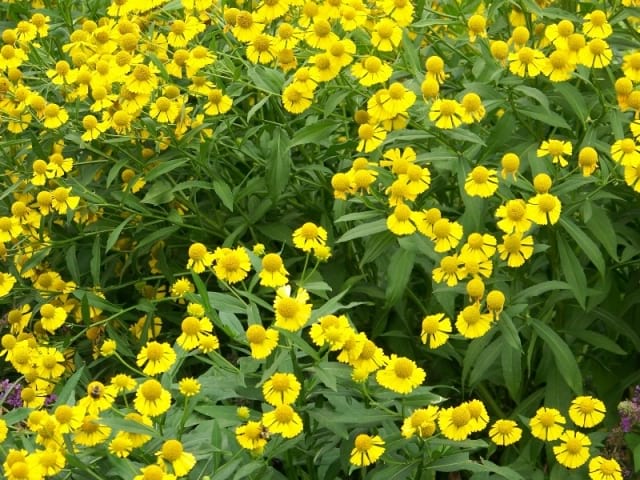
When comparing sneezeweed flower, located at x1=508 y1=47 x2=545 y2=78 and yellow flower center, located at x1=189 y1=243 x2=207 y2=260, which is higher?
sneezeweed flower, located at x1=508 y1=47 x2=545 y2=78

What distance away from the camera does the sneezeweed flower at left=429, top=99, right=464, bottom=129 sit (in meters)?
2.51

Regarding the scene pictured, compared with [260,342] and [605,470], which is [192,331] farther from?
[605,470]

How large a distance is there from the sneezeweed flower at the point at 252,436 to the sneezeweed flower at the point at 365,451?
0.57 ft

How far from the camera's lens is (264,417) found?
2035 millimetres

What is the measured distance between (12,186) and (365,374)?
1.52 m

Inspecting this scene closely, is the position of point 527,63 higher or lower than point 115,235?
higher

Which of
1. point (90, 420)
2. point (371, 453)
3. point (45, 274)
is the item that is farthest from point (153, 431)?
point (45, 274)

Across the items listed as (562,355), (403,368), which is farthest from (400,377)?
(562,355)

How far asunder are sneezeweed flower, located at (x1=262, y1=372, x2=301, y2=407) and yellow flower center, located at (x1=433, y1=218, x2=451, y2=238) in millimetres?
539

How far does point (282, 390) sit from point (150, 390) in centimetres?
24

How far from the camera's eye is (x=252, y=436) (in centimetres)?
205

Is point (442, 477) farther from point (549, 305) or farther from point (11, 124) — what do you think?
point (11, 124)

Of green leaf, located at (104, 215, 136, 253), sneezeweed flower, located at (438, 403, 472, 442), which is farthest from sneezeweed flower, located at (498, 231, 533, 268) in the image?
green leaf, located at (104, 215, 136, 253)

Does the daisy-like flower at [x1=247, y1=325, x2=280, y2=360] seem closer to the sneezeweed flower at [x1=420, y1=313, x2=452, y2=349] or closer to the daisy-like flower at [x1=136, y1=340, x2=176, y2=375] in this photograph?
the daisy-like flower at [x1=136, y1=340, x2=176, y2=375]
